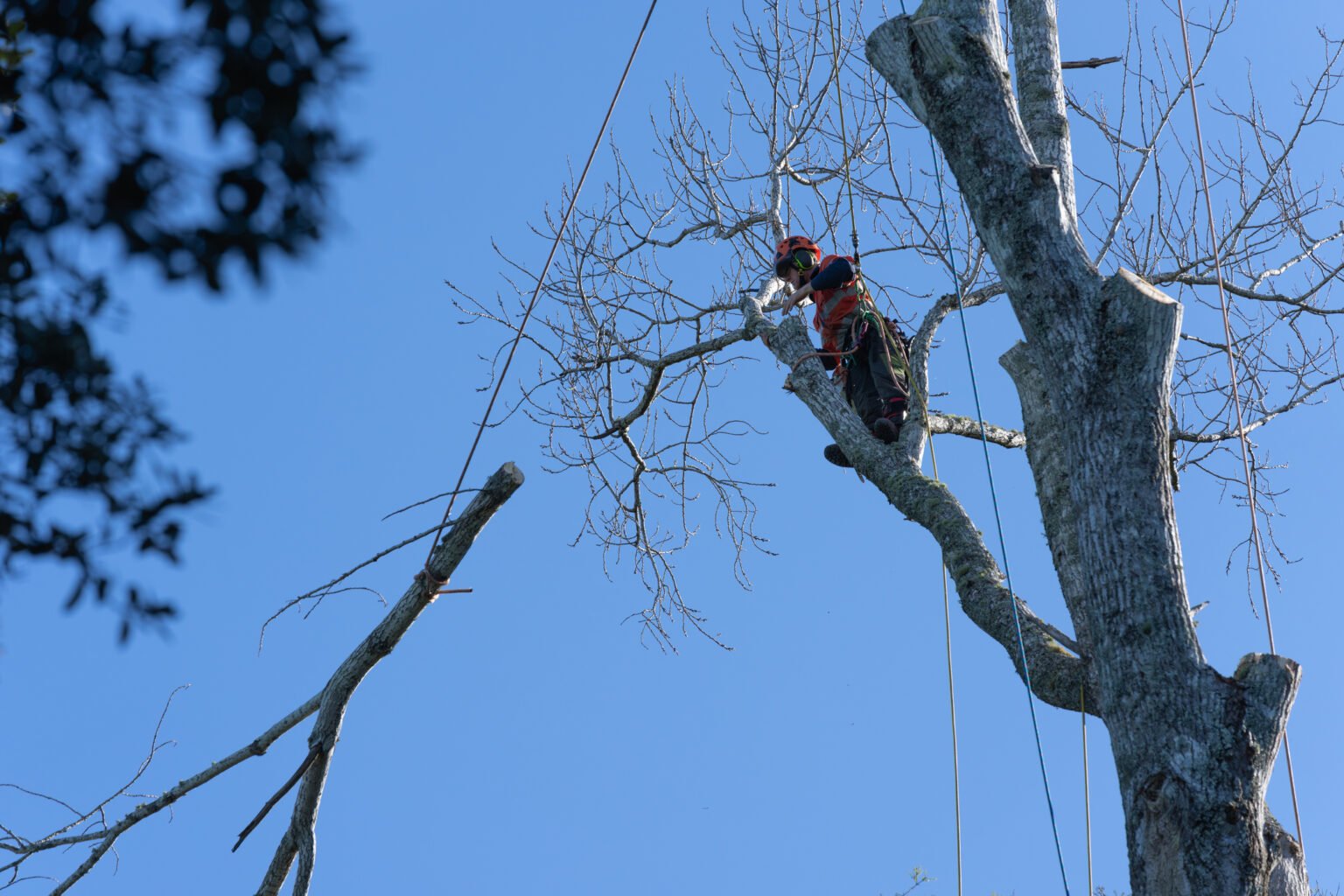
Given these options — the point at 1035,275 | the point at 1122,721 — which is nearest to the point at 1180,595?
the point at 1122,721

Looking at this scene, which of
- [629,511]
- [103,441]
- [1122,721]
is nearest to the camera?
[103,441]

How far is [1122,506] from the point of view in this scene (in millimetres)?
3838

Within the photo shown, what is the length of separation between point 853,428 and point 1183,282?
2.18 m

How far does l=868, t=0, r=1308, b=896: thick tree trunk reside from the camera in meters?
3.56

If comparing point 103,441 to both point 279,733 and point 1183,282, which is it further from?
point 1183,282

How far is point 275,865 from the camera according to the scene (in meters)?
4.53

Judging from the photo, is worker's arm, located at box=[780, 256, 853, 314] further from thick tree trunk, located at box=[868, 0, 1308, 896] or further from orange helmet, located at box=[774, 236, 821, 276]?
thick tree trunk, located at box=[868, 0, 1308, 896]

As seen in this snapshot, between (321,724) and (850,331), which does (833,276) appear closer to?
(850,331)

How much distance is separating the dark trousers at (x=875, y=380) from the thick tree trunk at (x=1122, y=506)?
6.01 feet

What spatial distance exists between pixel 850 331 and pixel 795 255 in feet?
1.46

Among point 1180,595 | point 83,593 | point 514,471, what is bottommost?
point 83,593

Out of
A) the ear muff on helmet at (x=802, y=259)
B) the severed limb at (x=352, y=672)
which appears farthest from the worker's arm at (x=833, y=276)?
the severed limb at (x=352, y=672)

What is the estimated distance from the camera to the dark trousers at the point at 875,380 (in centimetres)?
646

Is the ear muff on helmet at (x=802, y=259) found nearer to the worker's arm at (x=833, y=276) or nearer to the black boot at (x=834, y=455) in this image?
the worker's arm at (x=833, y=276)
